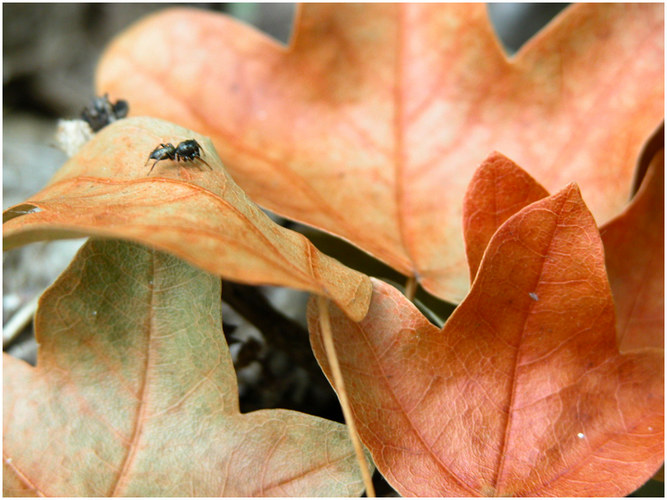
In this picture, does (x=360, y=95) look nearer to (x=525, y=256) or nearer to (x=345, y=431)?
(x=525, y=256)

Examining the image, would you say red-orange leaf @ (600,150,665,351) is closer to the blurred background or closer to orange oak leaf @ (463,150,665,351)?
orange oak leaf @ (463,150,665,351)

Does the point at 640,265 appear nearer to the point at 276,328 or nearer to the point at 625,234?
the point at 625,234

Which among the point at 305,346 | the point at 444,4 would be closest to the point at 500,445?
the point at 305,346

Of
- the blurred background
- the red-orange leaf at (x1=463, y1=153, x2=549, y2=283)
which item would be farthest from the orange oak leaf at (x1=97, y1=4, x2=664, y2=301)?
the blurred background

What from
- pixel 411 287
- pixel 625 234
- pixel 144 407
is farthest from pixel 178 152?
pixel 625 234

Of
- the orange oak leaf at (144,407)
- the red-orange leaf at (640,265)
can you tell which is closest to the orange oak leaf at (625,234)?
the red-orange leaf at (640,265)

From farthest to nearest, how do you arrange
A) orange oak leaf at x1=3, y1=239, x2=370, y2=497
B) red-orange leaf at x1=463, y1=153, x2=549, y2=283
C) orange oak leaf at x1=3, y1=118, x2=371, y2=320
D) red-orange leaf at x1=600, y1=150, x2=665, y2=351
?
red-orange leaf at x1=600, y1=150, x2=665, y2=351, red-orange leaf at x1=463, y1=153, x2=549, y2=283, orange oak leaf at x1=3, y1=239, x2=370, y2=497, orange oak leaf at x1=3, y1=118, x2=371, y2=320
